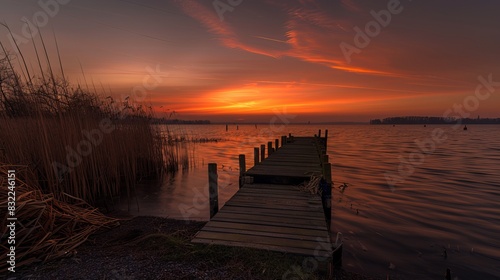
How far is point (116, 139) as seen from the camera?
9.52m

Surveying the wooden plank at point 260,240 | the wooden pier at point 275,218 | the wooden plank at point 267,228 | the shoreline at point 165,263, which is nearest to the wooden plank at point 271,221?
the wooden pier at point 275,218

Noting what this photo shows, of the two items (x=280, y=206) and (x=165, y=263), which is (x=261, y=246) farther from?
(x=280, y=206)

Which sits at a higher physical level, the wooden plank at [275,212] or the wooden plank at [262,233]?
the wooden plank at [262,233]

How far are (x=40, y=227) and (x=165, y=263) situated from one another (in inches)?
90.0

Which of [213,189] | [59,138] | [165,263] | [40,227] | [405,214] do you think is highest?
[59,138]

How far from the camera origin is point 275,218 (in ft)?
18.6

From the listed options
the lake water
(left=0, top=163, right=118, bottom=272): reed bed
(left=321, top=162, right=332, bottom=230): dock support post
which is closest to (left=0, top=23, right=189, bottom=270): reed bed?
(left=0, top=163, right=118, bottom=272): reed bed

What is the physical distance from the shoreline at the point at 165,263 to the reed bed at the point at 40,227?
18 cm

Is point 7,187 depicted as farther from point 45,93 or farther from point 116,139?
point 116,139

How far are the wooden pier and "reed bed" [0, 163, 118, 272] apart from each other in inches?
89.3

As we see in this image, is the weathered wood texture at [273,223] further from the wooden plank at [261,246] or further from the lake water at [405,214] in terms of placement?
the lake water at [405,214]

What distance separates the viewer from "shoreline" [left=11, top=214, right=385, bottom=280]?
3.74 meters

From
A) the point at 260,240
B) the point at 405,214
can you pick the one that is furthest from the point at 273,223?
the point at 405,214

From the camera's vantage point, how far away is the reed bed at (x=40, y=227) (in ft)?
13.3
